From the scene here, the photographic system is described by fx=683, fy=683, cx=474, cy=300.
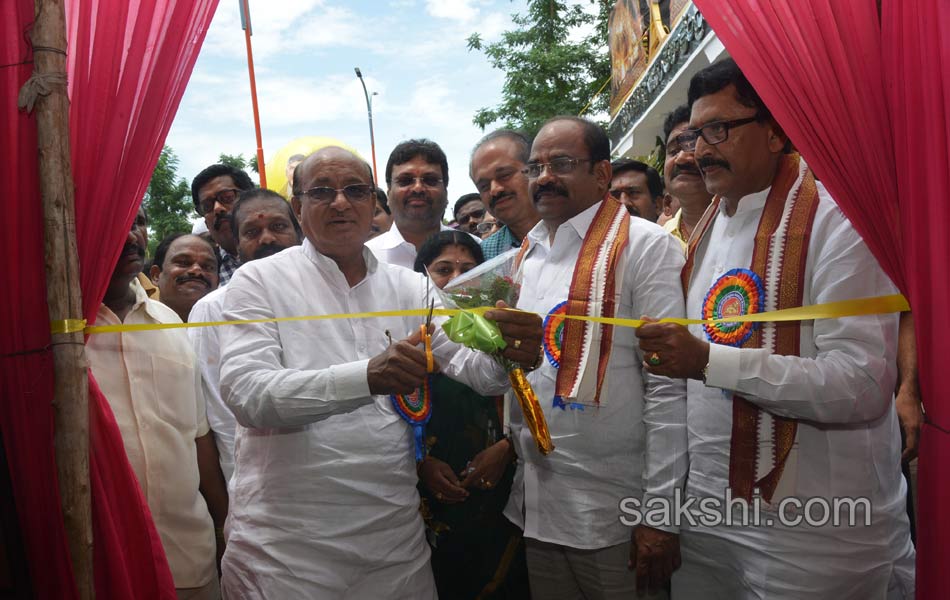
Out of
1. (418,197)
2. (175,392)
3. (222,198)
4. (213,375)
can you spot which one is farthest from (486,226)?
(175,392)

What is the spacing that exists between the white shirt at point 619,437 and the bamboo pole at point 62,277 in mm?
1573

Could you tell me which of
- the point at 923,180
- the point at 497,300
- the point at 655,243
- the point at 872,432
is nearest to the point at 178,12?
the point at 497,300

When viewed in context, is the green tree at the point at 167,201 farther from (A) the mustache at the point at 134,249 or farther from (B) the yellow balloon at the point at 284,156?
(A) the mustache at the point at 134,249

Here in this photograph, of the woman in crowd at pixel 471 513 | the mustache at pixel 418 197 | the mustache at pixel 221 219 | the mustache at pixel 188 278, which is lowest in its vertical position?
the woman in crowd at pixel 471 513

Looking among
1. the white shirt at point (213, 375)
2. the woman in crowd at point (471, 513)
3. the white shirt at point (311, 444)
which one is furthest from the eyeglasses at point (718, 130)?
the white shirt at point (213, 375)

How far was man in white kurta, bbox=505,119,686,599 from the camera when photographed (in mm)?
2545

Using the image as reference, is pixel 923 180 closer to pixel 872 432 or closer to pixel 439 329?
pixel 872 432

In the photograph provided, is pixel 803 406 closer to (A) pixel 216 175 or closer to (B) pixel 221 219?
(B) pixel 221 219

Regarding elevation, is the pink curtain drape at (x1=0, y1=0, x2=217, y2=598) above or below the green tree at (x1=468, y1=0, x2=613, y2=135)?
below

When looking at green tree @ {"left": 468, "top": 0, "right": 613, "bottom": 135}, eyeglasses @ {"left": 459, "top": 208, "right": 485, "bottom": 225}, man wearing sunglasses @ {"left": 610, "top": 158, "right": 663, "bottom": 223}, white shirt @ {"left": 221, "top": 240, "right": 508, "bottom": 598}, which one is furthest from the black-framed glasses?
green tree @ {"left": 468, "top": 0, "right": 613, "bottom": 135}

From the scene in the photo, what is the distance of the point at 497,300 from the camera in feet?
8.41

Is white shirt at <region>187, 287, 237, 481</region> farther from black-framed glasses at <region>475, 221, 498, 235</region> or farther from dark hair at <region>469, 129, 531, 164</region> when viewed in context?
black-framed glasses at <region>475, 221, 498, 235</region>

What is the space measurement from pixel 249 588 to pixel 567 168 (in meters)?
2.02

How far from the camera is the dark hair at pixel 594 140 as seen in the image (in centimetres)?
290
